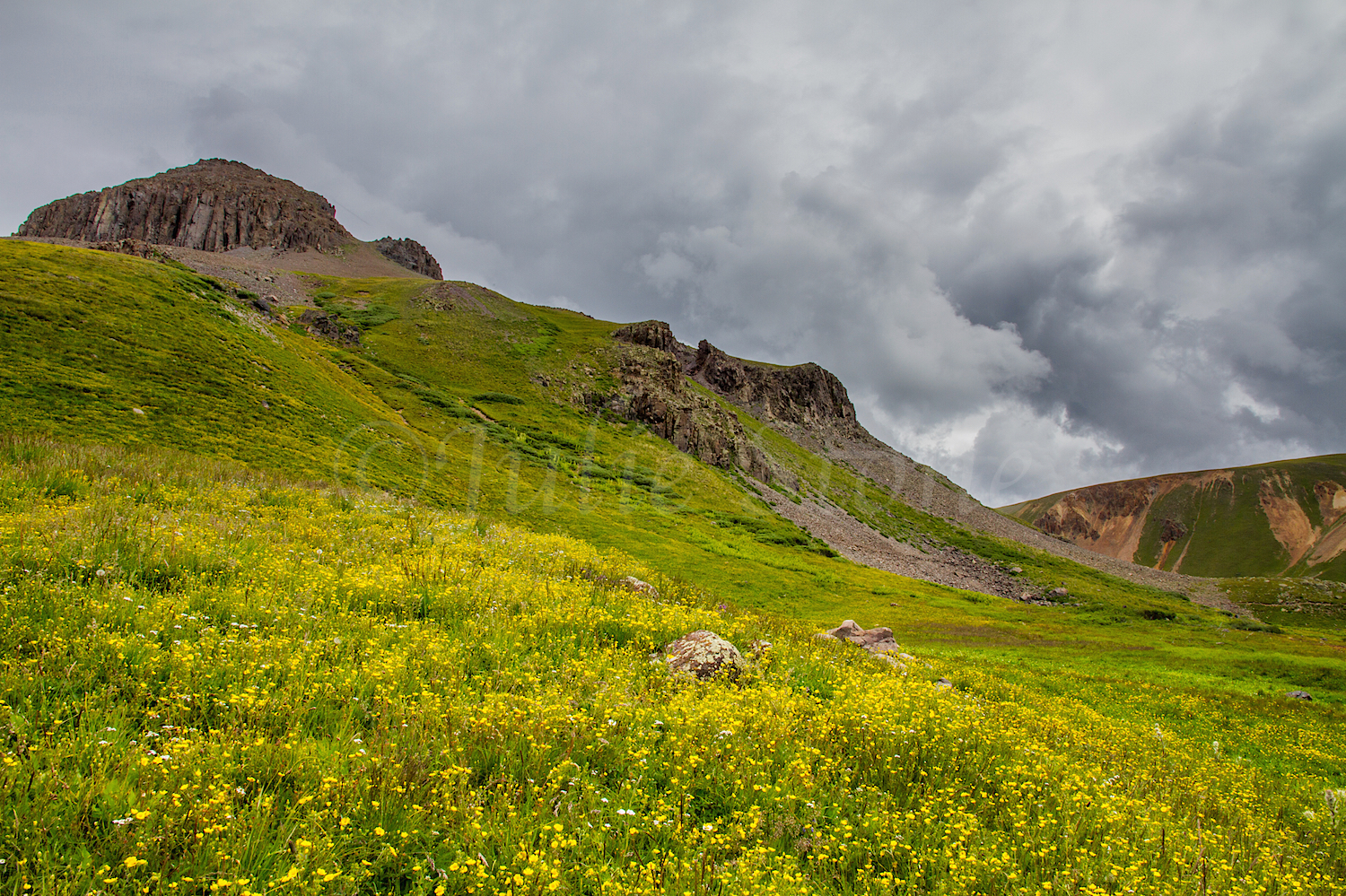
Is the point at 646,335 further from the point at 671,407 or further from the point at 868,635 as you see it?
the point at 868,635

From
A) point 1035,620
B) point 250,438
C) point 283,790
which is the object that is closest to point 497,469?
point 250,438

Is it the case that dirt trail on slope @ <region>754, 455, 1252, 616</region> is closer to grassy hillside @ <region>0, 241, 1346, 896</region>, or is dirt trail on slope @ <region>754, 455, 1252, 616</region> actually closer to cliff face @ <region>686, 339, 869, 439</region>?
cliff face @ <region>686, 339, 869, 439</region>

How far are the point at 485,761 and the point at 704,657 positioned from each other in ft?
13.5

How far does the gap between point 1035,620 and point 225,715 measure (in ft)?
202

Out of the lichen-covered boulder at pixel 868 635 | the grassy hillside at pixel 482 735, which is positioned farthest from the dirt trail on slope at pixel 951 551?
the grassy hillside at pixel 482 735

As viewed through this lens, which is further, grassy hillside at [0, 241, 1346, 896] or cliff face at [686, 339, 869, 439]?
cliff face at [686, 339, 869, 439]

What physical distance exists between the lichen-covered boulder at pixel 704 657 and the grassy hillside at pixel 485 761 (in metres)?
0.34

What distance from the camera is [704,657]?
27.2 feet

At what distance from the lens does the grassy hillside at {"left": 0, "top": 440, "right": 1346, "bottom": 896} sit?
3.44 m

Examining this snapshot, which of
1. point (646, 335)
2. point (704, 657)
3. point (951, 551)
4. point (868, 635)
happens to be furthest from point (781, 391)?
point (704, 657)

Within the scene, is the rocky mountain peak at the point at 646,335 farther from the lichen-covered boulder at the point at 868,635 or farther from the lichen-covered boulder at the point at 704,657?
the lichen-covered boulder at the point at 704,657

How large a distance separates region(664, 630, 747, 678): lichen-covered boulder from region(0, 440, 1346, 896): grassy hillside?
341mm

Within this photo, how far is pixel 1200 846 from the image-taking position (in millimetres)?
5031

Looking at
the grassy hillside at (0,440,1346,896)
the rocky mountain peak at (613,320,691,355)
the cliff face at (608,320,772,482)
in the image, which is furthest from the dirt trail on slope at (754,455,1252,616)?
the grassy hillside at (0,440,1346,896)
